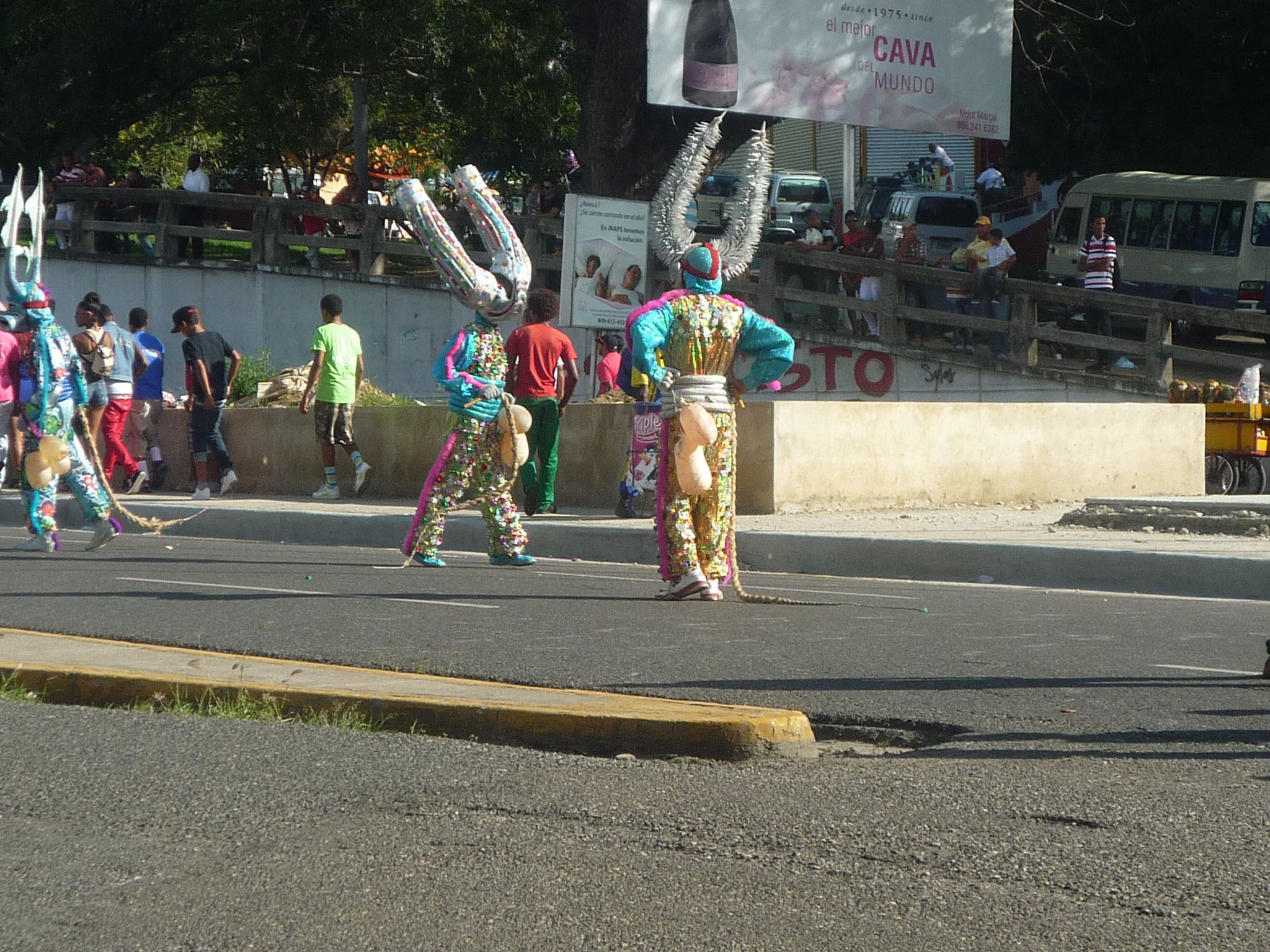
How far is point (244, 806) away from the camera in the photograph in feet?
14.8

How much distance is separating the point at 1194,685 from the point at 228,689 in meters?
3.58

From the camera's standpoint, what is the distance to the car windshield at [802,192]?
3469 cm

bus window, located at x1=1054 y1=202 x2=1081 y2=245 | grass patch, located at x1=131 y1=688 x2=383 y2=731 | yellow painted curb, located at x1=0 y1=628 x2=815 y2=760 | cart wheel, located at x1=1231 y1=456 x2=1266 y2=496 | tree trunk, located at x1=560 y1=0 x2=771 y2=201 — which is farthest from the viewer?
bus window, located at x1=1054 y1=202 x2=1081 y2=245

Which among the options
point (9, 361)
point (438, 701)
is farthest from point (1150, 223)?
point (438, 701)

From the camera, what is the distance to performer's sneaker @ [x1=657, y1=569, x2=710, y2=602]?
Answer: 351 inches

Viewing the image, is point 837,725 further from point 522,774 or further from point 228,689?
point 228,689

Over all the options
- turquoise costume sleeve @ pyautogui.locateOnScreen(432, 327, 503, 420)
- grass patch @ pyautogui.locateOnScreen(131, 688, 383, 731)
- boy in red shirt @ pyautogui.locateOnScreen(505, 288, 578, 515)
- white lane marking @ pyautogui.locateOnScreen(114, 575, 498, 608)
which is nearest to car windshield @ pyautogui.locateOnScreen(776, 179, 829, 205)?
boy in red shirt @ pyautogui.locateOnScreen(505, 288, 578, 515)

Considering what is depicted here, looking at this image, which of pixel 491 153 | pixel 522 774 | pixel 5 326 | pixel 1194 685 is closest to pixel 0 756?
pixel 522 774

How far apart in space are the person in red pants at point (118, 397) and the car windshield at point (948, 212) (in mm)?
19237

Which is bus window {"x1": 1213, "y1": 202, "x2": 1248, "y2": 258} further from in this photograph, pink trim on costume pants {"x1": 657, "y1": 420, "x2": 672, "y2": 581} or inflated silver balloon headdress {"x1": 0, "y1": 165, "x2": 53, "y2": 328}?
pink trim on costume pants {"x1": 657, "y1": 420, "x2": 672, "y2": 581}

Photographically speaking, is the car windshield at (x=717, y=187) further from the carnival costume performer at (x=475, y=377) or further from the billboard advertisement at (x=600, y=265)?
the carnival costume performer at (x=475, y=377)

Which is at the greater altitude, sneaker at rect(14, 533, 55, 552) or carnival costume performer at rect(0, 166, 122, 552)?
carnival costume performer at rect(0, 166, 122, 552)

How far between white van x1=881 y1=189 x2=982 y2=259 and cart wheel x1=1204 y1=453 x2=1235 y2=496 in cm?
1545

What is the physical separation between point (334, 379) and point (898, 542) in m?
5.93
